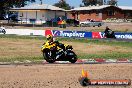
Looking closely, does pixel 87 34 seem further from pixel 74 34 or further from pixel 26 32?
pixel 26 32

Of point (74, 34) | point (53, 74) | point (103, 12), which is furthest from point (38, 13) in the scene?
point (53, 74)

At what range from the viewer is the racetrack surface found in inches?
607

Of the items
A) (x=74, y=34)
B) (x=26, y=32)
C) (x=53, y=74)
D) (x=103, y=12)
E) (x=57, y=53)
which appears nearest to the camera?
(x=53, y=74)

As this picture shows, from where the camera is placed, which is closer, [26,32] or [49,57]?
[49,57]

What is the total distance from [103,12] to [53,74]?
8717 centimetres

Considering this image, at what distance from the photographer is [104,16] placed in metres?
105

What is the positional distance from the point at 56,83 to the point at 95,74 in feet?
9.95

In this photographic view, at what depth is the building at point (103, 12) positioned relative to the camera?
10412 cm

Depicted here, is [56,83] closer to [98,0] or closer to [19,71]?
[19,71]

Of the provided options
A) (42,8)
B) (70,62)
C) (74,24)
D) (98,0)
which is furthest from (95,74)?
(98,0)

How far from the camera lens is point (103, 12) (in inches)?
4102

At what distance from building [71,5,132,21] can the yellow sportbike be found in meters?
80.0

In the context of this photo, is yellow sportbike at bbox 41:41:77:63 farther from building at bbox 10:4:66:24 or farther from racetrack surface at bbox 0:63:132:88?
building at bbox 10:4:66:24

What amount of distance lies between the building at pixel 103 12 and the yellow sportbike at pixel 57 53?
263 feet
